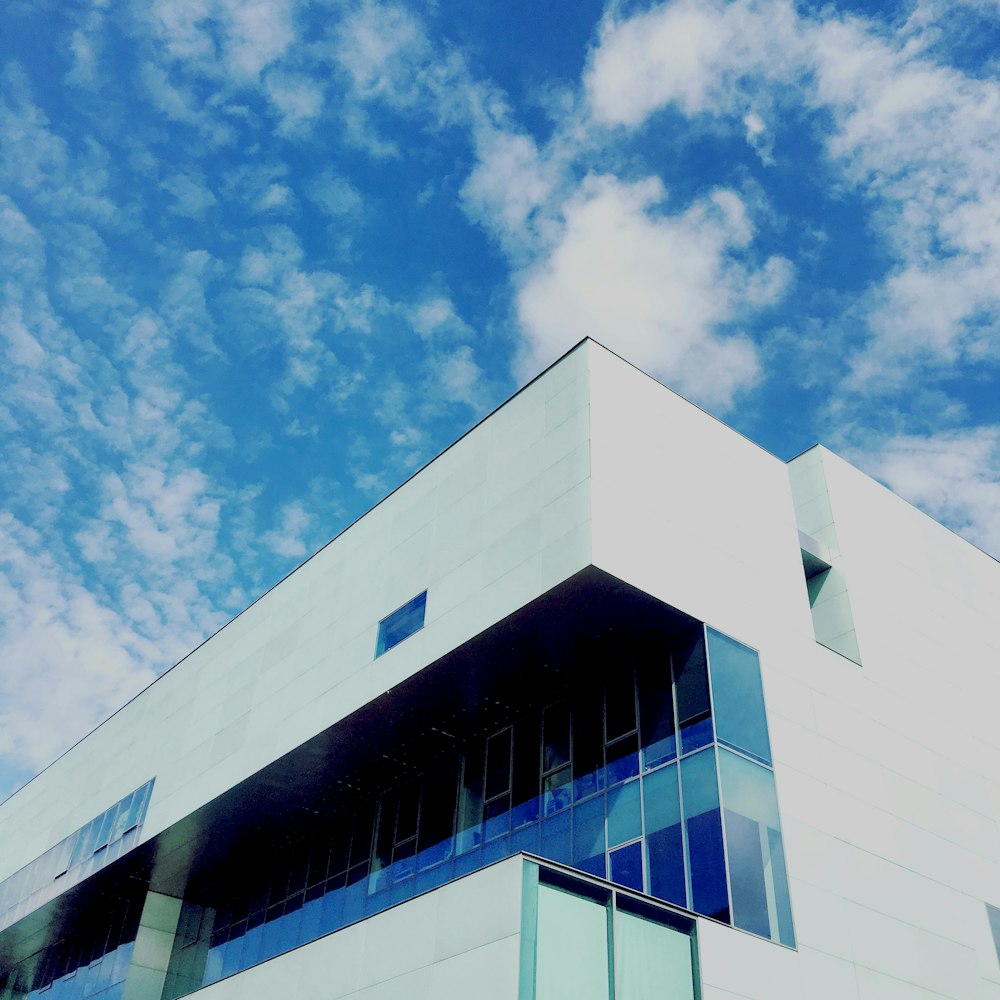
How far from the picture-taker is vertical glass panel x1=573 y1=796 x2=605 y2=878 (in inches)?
712

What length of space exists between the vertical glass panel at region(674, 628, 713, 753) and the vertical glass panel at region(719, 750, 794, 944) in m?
0.63

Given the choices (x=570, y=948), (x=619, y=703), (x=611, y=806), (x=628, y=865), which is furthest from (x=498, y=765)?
(x=570, y=948)

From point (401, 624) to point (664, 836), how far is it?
303 inches

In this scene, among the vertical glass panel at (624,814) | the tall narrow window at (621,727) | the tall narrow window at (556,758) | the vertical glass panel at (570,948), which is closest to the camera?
the vertical glass panel at (570,948)

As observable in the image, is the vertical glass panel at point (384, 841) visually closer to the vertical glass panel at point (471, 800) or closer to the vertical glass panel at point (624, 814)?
the vertical glass panel at point (471, 800)

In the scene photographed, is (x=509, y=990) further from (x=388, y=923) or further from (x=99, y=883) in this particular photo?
(x=99, y=883)

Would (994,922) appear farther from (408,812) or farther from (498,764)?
(408,812)

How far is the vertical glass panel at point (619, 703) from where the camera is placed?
63.7 feet

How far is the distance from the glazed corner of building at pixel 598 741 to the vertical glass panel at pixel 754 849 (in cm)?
6

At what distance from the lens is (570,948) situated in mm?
14172

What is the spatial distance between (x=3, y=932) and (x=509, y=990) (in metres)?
27.5

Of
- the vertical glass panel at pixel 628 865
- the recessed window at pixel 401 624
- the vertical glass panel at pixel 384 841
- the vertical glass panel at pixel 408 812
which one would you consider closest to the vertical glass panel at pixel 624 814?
the vertical glass panel at pixel 628 865

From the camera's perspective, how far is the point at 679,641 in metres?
19.5

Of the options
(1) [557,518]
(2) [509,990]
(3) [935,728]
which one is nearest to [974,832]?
(3) [935,728]
